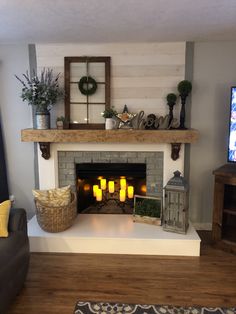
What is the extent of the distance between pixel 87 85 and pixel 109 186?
4.17 ft

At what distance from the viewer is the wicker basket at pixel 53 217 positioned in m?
2.87

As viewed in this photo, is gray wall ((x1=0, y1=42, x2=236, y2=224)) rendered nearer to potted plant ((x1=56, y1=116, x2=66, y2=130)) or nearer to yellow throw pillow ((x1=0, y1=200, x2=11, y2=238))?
potted plant ((x1=56, y1=116, x2=66, y2=130))

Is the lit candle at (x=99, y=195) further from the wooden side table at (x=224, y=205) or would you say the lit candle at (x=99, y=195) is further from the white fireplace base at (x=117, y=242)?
the wooden side table at (x=224, y=205)

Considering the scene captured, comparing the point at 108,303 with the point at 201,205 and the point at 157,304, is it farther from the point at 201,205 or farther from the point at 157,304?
the point at 201,205

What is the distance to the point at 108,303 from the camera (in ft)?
6.91

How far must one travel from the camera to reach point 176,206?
116 inches

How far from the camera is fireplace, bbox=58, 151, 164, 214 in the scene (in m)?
3.33

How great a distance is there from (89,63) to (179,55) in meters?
1.02

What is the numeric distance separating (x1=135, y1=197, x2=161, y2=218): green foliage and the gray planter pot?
4.50 ft

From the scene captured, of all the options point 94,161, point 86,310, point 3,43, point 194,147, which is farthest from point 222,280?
point 3,43

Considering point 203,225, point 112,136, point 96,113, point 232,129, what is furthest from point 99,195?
point 232,129

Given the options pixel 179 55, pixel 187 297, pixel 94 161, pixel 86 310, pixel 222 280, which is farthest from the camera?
pixel 94 161

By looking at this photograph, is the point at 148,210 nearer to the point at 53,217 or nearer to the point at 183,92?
the point at 53,217

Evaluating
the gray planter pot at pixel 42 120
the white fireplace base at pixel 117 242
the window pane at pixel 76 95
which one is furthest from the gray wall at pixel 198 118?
the white fireplace base at pixel 117 242
